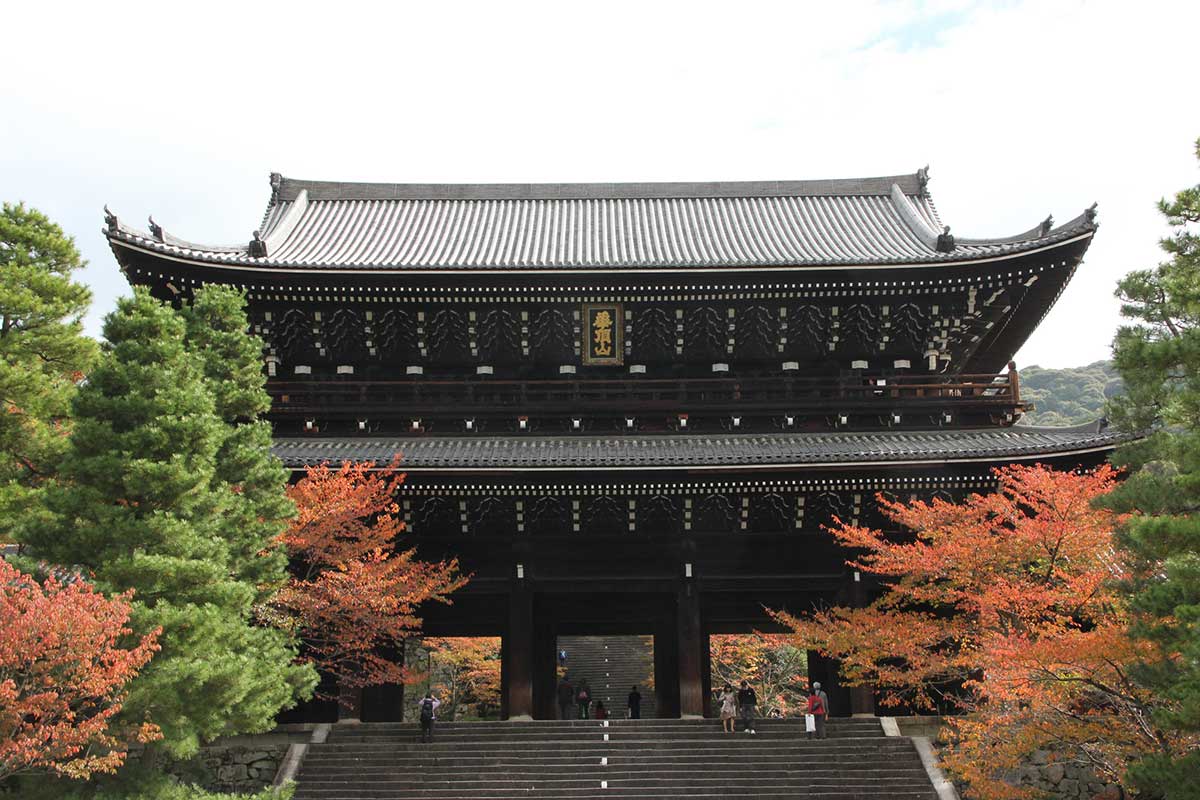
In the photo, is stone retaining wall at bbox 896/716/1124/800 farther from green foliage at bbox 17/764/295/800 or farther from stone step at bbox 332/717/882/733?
green foliage at bbox 17/764/295/800

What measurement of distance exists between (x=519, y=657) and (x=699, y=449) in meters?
5.53

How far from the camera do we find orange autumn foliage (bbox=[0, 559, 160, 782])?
34.2ft

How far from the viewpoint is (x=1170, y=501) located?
38.1 feet

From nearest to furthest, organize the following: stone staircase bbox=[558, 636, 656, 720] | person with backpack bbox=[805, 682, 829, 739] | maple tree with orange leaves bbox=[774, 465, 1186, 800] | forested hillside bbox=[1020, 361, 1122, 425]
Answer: maple tree with orange leaves bbox=[774, 465, 1186, 800] < person with backpack bbox=[805, 682, 829, 739] < stone staircase bbox=[558, 636, 656, 720] < forested hillside bbox=[1020, 361, 1122, 425]

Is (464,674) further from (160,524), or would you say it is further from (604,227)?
(160,524)

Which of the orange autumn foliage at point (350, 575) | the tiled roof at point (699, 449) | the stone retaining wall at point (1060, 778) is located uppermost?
the tiled roof at point (699, 449)

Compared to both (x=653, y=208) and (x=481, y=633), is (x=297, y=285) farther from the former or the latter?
(x=653, y=208)

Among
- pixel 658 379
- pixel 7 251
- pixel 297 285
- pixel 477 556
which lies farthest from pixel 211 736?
pixel 658 379

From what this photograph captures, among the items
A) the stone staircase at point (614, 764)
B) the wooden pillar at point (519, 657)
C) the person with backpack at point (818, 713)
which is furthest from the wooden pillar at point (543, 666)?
the person with backpack at point (818, 713)

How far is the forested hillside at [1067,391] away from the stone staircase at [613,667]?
43.5 meters

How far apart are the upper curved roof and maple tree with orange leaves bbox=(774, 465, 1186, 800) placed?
6.25 meters

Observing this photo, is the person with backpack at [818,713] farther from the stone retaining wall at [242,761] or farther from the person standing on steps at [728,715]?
the stone retaining wall at [242,761]

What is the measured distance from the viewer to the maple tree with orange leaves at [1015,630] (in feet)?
41.7

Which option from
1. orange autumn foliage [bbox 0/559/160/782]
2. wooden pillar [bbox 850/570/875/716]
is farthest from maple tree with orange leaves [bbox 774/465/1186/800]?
orange autumn foliage [bbox 0/559/160/782]
